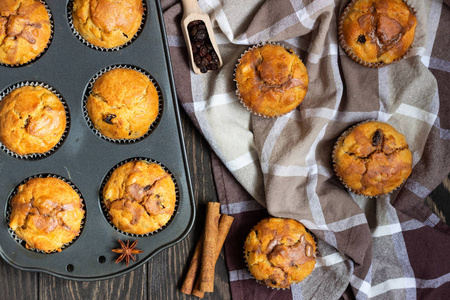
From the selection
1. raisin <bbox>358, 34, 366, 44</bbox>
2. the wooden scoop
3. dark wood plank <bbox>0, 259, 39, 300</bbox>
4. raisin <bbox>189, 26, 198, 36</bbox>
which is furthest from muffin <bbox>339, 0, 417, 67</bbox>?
dark wood plank <bbox>0, 259, 39, 300</bbox>

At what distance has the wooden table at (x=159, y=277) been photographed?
3.22 metres

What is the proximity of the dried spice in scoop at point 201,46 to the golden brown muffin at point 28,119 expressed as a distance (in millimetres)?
1064

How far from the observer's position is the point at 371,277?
10.9 ft

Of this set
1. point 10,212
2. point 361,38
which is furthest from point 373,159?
point 10,212

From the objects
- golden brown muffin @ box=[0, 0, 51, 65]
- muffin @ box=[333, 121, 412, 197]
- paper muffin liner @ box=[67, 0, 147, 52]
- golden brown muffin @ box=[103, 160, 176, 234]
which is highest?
golden brown muffin @ box=[0, 0, 51, 65]

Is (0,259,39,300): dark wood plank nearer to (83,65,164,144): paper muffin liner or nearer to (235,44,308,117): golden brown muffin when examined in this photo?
(83,65,164,144): paper muffin liner

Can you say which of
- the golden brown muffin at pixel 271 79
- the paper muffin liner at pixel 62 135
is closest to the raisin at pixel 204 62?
the golden brown muffin at pixel 271 79

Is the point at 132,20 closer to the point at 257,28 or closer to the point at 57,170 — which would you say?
the point at 257,28

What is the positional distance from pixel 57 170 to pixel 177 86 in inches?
41.9

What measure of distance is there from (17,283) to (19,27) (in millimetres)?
1923

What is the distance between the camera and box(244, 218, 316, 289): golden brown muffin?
3.06m

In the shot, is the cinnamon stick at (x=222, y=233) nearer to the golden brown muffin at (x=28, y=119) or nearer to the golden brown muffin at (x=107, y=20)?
the golden brown muffin at (x=28, y=119)

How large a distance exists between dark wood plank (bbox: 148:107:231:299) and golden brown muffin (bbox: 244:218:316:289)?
1.23ft

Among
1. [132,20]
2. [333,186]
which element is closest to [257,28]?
[132,20]
